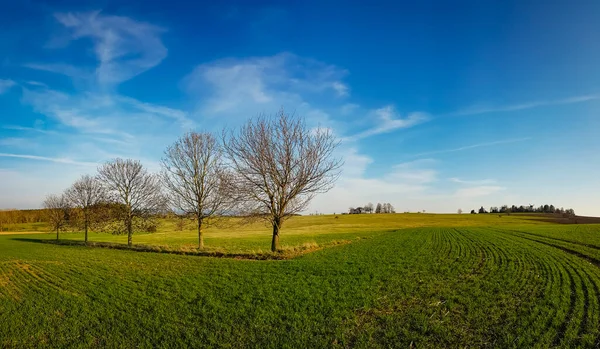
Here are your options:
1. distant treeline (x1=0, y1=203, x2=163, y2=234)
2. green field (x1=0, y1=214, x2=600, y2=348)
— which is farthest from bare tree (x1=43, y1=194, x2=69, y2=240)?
green field (x1=0, y1=214, x2=600, y2=348)

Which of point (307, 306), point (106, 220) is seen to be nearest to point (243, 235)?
point (106, 220)

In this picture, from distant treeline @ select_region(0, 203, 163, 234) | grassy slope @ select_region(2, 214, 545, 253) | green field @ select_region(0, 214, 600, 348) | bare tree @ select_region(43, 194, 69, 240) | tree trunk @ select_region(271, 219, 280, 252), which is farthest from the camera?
bare tree @ select_region(43, 194, 69, 240)

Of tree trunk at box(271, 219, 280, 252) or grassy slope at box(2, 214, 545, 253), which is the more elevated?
tree trunk at box(271, 219, 280, 252)

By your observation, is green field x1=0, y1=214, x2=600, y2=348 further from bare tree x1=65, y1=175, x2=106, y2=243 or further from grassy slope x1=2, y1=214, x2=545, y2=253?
bare tree x1=65, y1=175, x2=106, y2=243

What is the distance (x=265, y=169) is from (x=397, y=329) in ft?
62.1

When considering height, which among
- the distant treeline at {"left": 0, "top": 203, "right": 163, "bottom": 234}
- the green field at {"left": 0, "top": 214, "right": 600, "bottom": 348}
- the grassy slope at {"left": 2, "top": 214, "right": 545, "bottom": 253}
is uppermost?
the distant treeline at {"left": 0, "top": 203, "right": 163, "bottom": 234}

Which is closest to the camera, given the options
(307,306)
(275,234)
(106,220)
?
(307,306)

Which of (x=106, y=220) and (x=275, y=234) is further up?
(x=106, y=220)

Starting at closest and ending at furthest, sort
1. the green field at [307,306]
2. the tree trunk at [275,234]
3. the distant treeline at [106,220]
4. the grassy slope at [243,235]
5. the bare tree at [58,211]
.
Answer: the green field at [307,306], the tree trunk at [275,234], the grassy slope at [243,235], the distant treeline at [106,220], the bare tree at [58,211]

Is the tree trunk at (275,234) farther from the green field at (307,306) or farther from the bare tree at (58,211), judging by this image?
the bare tree at (58,211)

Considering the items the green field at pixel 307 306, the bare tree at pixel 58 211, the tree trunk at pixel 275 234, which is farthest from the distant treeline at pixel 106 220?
the green field at pixel 307 306

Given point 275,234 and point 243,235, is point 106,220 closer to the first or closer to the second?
point 243,235

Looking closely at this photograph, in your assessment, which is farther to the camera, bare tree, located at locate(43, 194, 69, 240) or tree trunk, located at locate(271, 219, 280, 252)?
bare tree, located at locate(43, 194, 69, 240)

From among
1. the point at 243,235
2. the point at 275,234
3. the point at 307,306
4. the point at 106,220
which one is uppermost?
the point at 106,220
